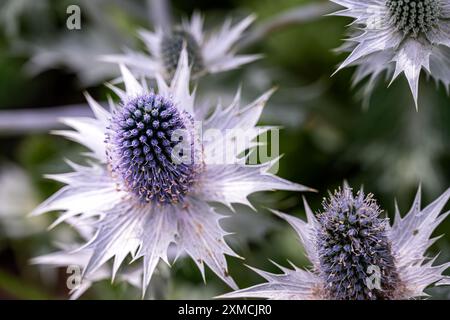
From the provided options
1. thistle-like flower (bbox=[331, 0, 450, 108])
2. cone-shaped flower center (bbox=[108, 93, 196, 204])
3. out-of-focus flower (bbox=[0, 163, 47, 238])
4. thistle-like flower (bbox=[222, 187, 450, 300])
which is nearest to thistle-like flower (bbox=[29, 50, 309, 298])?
cone-shaped flower center (bbox=[108, 93, 196, 204])

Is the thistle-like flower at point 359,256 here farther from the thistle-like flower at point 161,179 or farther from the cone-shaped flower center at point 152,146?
the cone-shaped flower center at point 152,146

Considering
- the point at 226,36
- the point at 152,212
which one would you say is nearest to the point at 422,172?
the point at 226,36

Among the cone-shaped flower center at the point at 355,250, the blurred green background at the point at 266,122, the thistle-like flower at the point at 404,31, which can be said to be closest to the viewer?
the cone-shaped flower center at the point at 355,250

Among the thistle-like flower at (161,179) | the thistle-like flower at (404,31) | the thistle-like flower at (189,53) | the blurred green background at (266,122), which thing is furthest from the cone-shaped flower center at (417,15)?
the blurred green background at (266,122)

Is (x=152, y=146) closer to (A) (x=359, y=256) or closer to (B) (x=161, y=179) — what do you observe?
(B) (x=161, y=179)

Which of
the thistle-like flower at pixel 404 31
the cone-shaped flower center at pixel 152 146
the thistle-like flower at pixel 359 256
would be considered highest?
the thistle-like flower at pixel 404 31

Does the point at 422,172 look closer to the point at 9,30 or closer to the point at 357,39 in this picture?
the point at 357,39

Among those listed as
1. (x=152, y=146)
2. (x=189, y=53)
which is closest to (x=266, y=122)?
(x=189, y=53)
